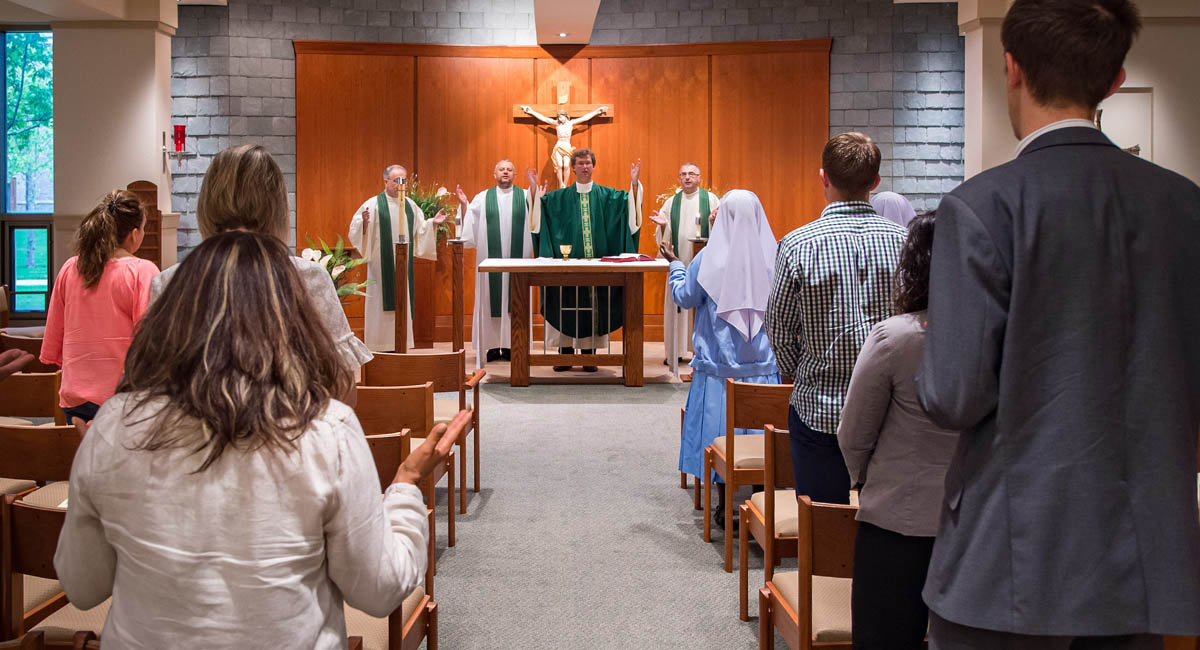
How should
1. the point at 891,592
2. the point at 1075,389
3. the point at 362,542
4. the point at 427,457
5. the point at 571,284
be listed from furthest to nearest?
the point at 571,284, the point at 891,592, the point at 427,457, the point at 362,542, the point at 1075,389

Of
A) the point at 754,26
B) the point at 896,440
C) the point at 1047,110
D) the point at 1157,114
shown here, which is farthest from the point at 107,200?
the point at 754,26

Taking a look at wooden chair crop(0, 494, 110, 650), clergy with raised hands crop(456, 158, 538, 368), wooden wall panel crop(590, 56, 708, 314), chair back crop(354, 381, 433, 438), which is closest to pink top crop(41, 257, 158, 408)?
chair back crop(354, 381, 433, 438)

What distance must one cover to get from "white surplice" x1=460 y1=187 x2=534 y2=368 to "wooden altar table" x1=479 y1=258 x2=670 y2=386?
823 millimetres

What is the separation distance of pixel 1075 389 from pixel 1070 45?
0.46m

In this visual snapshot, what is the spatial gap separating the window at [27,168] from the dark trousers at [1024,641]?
39.6 ft

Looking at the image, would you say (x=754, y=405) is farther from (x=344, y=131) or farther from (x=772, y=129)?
(x=344, y=131)

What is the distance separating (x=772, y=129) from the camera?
1117cm

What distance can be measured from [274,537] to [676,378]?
732 cm

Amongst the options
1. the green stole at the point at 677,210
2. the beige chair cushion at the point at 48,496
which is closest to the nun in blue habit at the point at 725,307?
the beige chair cushion at the point at 48,496

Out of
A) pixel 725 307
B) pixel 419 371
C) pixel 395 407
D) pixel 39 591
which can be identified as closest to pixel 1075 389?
pixel 39 591

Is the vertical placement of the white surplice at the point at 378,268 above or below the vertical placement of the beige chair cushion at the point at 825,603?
above

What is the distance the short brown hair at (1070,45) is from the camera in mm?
1404

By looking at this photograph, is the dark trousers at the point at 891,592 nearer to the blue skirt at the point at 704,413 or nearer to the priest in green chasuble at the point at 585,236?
the blue skirt at the point at 704,413

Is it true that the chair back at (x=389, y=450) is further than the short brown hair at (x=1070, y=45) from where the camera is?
Yes
